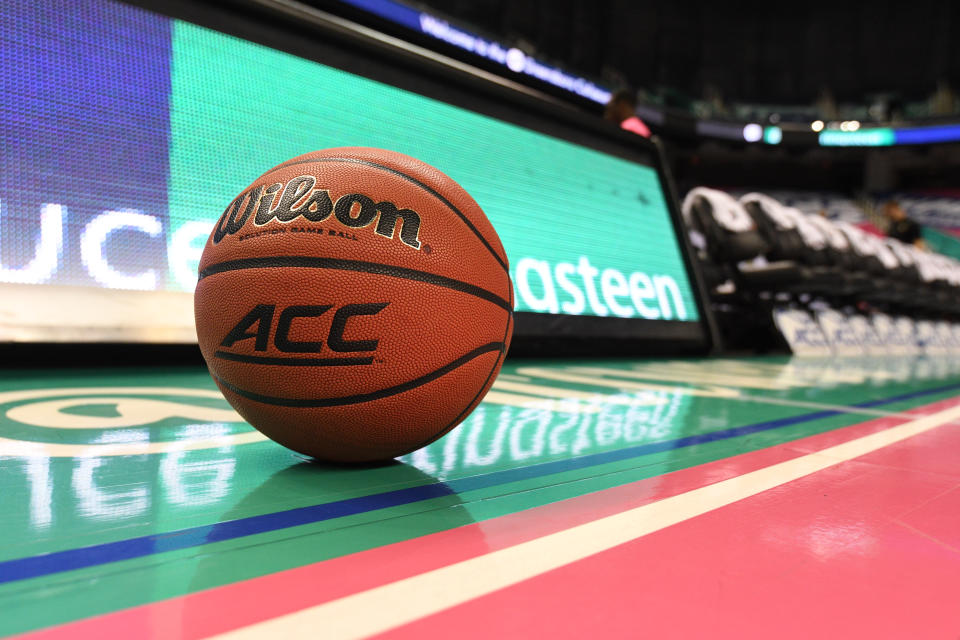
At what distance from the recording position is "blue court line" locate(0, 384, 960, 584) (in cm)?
70

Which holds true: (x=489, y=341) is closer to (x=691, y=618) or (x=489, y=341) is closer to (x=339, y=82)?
(x=691, y=618)

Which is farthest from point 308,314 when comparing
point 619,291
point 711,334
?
point 711,334

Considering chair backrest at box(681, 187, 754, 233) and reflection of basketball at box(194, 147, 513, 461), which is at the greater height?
chair backrest at box(681, 187, 754, 233)

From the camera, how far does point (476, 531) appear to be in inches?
33.4

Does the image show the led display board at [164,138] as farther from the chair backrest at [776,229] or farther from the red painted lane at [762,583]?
the chair backrest at [776,229]

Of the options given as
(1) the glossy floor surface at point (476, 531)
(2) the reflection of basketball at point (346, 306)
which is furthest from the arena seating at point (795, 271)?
(2) the reflection of basketball at point (346, 306)

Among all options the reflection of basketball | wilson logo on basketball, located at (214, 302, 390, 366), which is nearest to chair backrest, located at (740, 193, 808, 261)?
the reflection of basketball

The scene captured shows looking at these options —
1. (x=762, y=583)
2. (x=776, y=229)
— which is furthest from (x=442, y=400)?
(x=776, y=229)

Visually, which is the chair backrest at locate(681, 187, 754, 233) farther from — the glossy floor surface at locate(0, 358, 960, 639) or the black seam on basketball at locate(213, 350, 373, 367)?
the black seam on basketball at locate(213, 350, 373, 367)

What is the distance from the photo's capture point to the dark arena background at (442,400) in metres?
0.67

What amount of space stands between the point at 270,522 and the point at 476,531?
0.81 ft

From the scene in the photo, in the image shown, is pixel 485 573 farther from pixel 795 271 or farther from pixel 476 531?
pixel 795 271

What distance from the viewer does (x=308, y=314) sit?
1001 millimetres

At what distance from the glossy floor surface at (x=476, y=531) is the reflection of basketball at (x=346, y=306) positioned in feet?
0.35
